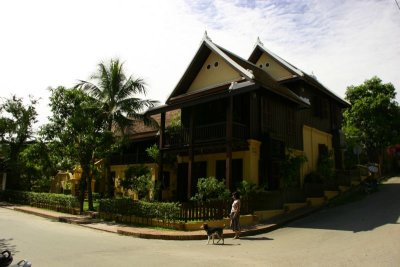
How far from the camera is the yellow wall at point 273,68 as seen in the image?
24.3 meters

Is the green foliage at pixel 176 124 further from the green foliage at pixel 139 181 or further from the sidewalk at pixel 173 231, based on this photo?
the sidewalk at pixel 173 231

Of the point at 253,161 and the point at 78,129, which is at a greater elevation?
the point at 78,129

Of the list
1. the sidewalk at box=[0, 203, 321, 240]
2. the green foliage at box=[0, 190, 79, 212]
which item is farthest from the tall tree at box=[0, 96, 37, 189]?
the sidewalk at box=[0, 203, 321, 240]

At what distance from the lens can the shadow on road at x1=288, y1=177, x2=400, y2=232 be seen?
14616 millimetres

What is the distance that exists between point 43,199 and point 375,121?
28.6 metres

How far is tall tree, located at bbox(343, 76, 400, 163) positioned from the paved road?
20.2 metres

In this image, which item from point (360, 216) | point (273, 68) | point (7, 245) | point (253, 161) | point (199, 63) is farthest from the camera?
point (273, 68)

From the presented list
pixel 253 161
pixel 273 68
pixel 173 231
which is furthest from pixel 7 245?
pixel 273 68

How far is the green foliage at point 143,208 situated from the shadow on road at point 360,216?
495 cm

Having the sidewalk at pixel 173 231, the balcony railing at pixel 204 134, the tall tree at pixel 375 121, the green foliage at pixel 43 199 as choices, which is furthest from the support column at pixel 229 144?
the tall tree at pixel 375 121

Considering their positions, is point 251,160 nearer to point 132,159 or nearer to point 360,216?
point 360,216

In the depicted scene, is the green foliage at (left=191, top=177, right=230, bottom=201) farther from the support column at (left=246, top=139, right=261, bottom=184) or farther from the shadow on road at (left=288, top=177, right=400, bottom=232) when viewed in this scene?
the shadow on road at (left=288, top=177, right=400, bottom=232)

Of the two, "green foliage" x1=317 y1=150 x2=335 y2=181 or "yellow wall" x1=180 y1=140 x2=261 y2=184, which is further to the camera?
"green foliage" x1=317 y1=150 x2=335 y2=181

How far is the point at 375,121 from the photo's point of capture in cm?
3491
